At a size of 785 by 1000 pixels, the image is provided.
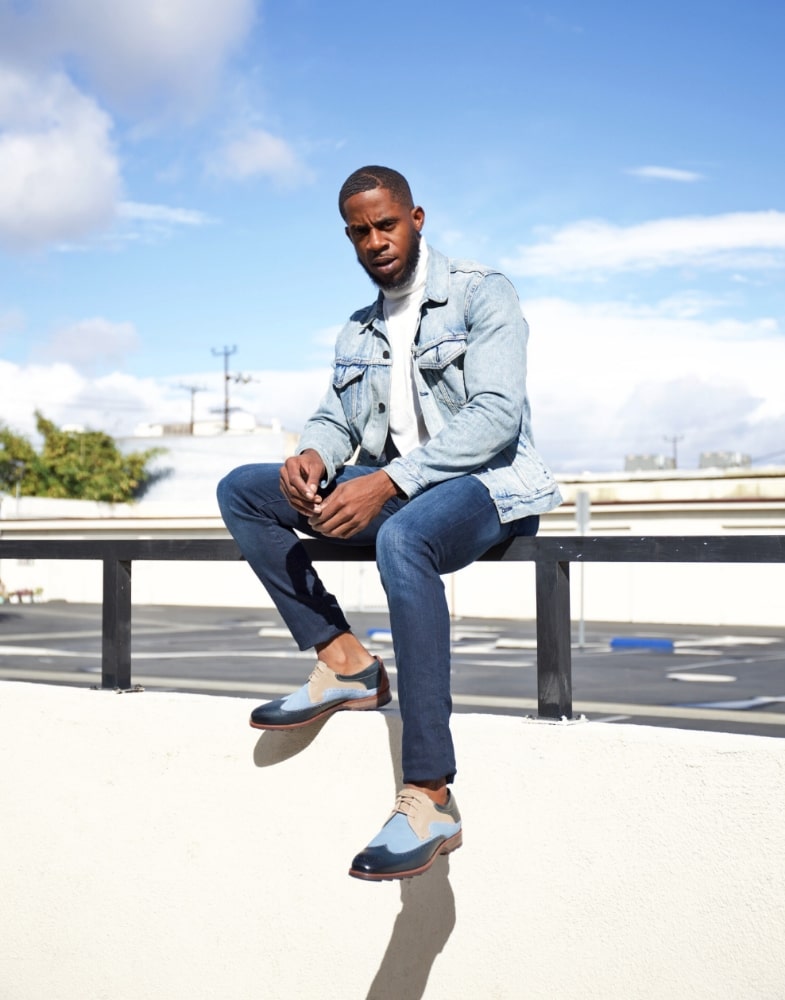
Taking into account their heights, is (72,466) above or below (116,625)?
above

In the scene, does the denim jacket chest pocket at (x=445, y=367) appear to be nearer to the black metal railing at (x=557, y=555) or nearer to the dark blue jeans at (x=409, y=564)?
the dark blue jeans at (x=409, y=564)

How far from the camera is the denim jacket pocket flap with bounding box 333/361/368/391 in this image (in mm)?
3145

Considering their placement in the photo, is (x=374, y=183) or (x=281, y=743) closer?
(x=374, y=183)

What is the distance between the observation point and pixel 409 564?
2605 mm

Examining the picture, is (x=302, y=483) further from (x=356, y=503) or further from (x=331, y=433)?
(x=331, y=433)

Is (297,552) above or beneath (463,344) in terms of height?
beneath

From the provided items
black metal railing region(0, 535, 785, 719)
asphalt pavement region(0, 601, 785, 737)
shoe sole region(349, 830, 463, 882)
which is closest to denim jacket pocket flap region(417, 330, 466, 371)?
black metal railing region(0, 535, 785, 719)

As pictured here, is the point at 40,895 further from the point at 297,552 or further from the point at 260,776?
the point at 297,552

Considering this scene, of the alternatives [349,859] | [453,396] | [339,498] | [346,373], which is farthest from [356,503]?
[349,859]

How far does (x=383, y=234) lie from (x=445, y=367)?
379mm

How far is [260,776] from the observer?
3.20 meters

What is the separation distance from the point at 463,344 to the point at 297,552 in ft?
2.28

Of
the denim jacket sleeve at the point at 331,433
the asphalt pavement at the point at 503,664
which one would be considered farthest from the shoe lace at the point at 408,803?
the asphalt pavement at the point at 503,664

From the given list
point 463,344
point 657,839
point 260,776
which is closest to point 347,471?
point 463,344
